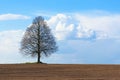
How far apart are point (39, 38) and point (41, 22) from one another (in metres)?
3.16

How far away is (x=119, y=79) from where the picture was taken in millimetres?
30594

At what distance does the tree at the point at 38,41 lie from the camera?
7619 cm

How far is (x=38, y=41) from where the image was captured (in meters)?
77.0

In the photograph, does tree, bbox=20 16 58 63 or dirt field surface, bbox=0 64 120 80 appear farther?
tree, bbox=20 16 58 63

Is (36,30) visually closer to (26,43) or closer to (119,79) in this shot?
(26,43)

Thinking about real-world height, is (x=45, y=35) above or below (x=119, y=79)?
above

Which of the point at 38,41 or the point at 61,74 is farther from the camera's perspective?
the point at 38,41

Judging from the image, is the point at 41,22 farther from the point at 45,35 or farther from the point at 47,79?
the point at 47,79

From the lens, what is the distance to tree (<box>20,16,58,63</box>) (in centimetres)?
7619

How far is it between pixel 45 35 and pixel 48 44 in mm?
Result: 1805

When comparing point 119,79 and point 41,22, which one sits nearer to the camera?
point 119,79

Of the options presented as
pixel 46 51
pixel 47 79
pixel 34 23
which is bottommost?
pixel 47 79

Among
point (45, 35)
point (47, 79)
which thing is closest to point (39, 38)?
point (45, 35)

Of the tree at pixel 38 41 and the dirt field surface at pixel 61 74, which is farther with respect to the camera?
the tree at pixel 38 41
